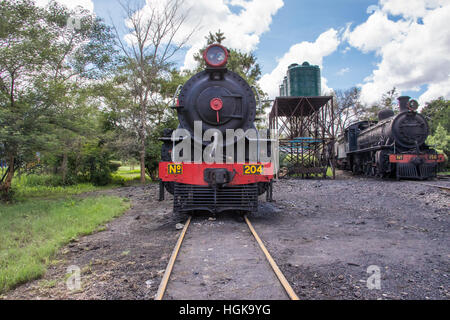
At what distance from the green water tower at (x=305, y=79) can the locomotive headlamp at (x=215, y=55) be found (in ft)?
124

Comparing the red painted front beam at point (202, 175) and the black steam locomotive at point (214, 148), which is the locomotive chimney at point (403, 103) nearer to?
the black steam locomotive at point (214, 148)

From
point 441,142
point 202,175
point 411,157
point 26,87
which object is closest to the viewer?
point 202,175

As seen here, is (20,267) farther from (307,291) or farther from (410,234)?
(410,234)

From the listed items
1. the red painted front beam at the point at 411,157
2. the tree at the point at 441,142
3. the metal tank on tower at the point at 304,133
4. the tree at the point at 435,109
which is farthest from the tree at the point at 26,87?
the tree at the point at 435,109

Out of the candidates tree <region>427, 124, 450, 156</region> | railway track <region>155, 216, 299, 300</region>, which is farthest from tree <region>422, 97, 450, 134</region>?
railway track <region>155, 216, 299, 300</region>

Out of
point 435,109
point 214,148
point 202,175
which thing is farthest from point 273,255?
point 435,109

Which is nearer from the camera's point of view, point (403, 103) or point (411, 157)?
point (411, 157)

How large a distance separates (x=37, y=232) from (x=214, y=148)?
3428 millimetres

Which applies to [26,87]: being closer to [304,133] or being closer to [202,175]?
[202,175]

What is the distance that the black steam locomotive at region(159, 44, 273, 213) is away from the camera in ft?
16.7

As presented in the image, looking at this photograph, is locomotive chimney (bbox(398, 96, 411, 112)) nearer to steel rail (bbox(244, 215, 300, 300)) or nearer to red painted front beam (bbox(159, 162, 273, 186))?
red painted front beam (bbox(159, 162, 273, 186))

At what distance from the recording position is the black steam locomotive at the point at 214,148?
5.10m

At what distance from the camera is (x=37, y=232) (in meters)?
4.90

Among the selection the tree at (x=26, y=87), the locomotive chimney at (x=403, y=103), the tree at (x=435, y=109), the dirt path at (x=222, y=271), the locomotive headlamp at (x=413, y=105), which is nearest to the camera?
the dirt path at (x=222, y=271)
